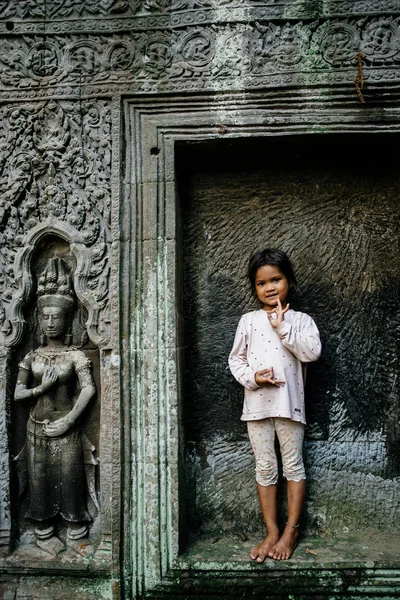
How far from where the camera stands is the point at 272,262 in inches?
134

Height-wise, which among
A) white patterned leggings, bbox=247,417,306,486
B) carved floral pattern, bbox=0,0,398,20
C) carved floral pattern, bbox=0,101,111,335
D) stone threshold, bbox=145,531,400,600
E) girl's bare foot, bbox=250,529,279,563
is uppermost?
carved floral pattern, bbox=0,0,398,20

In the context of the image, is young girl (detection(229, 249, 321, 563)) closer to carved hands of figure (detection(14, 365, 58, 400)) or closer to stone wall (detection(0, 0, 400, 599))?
stone wall (detection(0, 0, 400, 599))

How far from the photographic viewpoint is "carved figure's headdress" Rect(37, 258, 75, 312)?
3430 millimetres

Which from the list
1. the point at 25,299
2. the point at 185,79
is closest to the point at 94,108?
the point at 185,79

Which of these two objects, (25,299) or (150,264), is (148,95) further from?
(25,299)

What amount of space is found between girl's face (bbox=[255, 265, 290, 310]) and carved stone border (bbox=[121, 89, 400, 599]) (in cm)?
60

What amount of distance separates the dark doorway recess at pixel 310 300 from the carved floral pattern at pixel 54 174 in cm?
63

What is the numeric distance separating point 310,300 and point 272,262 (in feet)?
1.79

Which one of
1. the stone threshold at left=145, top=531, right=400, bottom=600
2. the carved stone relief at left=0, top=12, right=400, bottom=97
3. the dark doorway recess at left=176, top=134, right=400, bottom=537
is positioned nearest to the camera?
the stone threshold at left=145, top=531, right=400, bottom=600

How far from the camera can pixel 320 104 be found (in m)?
3.37

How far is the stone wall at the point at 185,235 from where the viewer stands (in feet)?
10.8

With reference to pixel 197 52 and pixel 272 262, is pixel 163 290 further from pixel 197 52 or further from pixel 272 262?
pixel 197 52

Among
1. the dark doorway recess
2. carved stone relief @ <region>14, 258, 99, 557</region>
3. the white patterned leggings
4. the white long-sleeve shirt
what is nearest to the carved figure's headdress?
carved stone relief @ <region>14, 258, 99, 557</region>

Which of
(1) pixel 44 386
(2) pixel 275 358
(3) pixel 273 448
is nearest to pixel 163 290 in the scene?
(2) pixel 275 358
